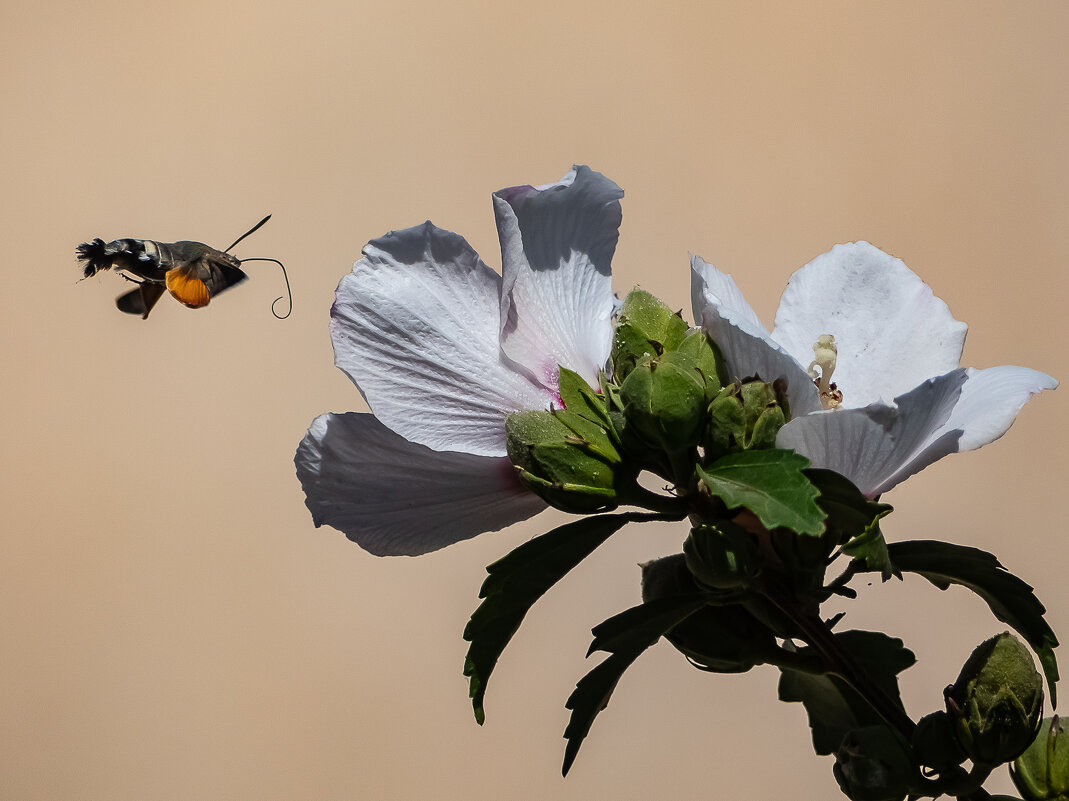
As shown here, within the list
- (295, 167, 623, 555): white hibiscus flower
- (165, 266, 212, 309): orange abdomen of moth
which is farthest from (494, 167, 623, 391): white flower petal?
(165, 266, 212, 309): orange abdomen of moth

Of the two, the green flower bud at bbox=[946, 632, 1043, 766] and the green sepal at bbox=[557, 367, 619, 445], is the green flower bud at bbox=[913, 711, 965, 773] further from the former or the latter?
the green sepal at bbox=[557, 367, 619, 445]

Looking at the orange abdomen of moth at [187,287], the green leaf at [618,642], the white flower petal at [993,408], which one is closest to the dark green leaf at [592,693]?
the green leaf at [618,642]

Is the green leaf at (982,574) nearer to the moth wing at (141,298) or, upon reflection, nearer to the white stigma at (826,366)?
the white stigma at (826,366)

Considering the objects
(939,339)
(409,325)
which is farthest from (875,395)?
(409,325)

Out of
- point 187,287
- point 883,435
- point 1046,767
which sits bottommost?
point 1046,767

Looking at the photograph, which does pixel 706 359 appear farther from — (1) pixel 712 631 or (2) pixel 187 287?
(2) pixel 187 287

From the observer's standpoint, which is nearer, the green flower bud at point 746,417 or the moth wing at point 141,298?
the green flower bud at point 746,417

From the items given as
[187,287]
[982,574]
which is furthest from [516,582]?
[187,287]

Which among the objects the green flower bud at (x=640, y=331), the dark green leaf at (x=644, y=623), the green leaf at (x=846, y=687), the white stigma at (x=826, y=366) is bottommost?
the green leaf at (x=846, y=687)
